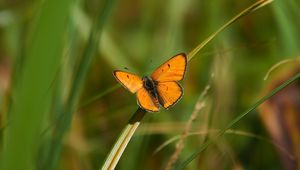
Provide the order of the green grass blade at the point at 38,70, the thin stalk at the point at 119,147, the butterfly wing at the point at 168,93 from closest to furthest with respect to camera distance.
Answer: the green grass blade at the point at 38,70 → the thin stalk at the point at 119,147 → the butterfly wing at the point at 168,93

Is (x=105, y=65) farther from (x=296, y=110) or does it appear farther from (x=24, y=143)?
(x=24, y=143)

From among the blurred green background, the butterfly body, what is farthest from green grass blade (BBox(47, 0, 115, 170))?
the butterfly body

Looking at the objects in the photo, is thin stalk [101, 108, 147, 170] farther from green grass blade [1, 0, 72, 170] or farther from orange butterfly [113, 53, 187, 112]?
green grass blade [1, 0, 72, 170]

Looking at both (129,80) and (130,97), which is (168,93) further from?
(130,97)

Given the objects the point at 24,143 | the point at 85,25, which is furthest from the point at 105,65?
the point at 24,143

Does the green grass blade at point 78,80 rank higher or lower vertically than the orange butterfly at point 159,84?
Result: higher

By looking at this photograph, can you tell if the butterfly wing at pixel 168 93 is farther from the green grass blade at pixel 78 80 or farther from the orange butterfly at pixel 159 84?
the green grass blade at pixel 78 80

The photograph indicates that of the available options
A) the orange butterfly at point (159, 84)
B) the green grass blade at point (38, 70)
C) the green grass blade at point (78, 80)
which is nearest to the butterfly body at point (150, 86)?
the orange butterfly at point (159, 84)
